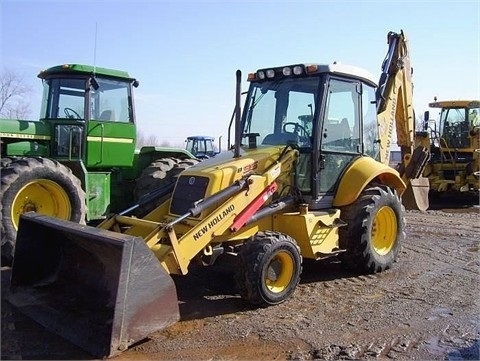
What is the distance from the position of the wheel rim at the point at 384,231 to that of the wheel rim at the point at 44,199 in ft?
13.6

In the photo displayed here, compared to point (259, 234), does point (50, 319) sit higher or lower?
lower

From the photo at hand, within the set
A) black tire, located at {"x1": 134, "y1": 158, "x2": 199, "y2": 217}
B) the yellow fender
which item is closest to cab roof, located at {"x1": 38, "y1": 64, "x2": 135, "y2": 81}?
black tire, located at {"x1": 134, "y1": 158, "x2": 199, "y2": 217}

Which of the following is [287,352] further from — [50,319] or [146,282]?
[50,319]

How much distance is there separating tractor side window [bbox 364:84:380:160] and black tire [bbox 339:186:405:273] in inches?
23.7

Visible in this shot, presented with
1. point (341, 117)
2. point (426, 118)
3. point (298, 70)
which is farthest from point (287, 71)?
point (426, 118)

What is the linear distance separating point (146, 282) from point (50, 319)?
1.04m

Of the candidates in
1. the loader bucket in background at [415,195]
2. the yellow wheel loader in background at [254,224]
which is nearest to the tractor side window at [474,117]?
the loader bucket in background at [415,195]

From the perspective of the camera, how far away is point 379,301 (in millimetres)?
5305

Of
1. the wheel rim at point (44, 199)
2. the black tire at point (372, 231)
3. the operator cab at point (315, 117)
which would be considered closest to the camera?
the operator cab at point (315, 117)

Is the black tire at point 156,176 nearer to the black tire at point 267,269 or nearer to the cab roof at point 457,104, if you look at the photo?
the black tire at point 267,269

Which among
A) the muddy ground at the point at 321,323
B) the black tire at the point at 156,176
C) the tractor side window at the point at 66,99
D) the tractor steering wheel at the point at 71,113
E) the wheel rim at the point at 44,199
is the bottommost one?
the muddy ground at the point at 321,323

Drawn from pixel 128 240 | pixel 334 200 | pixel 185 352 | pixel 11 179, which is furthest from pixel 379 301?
pixel 11 179

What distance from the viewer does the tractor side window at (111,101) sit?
314 inches

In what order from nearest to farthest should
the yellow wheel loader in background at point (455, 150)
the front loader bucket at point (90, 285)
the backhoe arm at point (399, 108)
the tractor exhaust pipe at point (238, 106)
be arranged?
the front loader bucket at point (90, 285) → the tractor exhaust pipe at point (238, 106) → the backhoe arm at point (399, 108) → the yellow wheel loader in background at point (455, 150)
